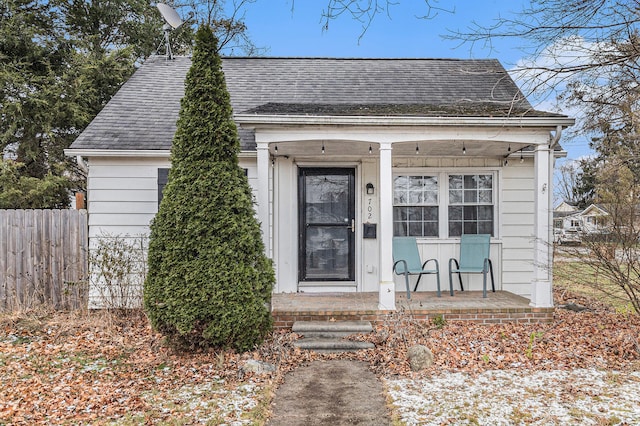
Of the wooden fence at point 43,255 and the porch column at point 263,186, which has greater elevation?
the porch column at point 263,186

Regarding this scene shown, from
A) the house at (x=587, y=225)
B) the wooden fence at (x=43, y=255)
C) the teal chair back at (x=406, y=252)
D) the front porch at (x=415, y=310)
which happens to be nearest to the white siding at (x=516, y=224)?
the house at (x=587, y=225)

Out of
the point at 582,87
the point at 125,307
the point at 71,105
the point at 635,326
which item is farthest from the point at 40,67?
the point at 635,326

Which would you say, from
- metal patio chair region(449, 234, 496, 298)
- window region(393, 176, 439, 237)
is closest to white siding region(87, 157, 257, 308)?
window region(393, 176, 439, 237)

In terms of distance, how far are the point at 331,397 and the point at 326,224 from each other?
3589 millimetres

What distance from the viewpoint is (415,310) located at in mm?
5895

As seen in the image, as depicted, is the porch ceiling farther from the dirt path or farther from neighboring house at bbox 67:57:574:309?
the dirt path

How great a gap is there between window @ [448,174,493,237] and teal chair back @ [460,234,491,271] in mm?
298

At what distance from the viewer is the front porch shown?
5707 mm

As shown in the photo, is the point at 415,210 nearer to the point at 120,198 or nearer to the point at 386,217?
the point at 386,217

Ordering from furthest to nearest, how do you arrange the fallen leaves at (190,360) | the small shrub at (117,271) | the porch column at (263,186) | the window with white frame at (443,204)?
1. the window with white frame at (443,204)
2. the small shrub at (117,271)
3. the porch column at (263,186)
4. the fallen leaves at (190,360)

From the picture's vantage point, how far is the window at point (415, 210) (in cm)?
740

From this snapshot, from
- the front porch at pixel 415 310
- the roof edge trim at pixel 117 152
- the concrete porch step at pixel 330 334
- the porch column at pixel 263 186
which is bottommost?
the concrete porch step at pixel 330 334

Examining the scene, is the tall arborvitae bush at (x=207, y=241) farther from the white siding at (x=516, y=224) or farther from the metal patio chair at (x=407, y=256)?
the white siding at (x=516, y=224)

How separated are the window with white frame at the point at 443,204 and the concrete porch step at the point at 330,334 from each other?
90.8 inches
